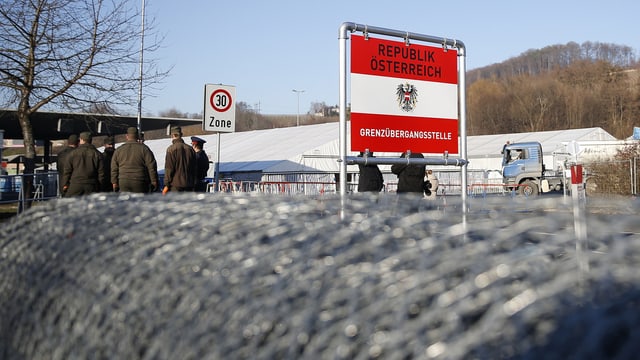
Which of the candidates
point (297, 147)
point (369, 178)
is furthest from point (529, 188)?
point (369, 178)

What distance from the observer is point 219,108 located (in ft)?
35.4

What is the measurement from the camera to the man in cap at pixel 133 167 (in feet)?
33.0

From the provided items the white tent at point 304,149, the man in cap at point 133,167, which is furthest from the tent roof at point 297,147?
the man in cap at point 133,167

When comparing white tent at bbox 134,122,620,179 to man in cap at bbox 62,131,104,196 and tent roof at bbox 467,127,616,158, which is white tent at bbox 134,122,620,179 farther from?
man in cap at bbox 62,131,104,196

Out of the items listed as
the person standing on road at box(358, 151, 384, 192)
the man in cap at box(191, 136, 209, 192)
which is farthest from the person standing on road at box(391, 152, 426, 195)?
the man in cap at box(191, 136, 209, 192)

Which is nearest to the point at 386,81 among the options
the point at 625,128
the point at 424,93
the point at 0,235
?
the point at 424,93

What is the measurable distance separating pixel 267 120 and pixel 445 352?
4092 inches

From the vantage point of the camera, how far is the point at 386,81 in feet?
25.0

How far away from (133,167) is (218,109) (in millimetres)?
1659

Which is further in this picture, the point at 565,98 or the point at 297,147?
the point at 565,98

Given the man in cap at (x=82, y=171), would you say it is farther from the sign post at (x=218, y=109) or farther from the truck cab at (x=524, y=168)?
the truck cab at (x=524, y=168)

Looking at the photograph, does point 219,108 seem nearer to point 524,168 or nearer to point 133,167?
point 133,167

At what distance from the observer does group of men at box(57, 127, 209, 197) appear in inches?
397

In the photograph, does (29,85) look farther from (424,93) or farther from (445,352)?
(445,352)
